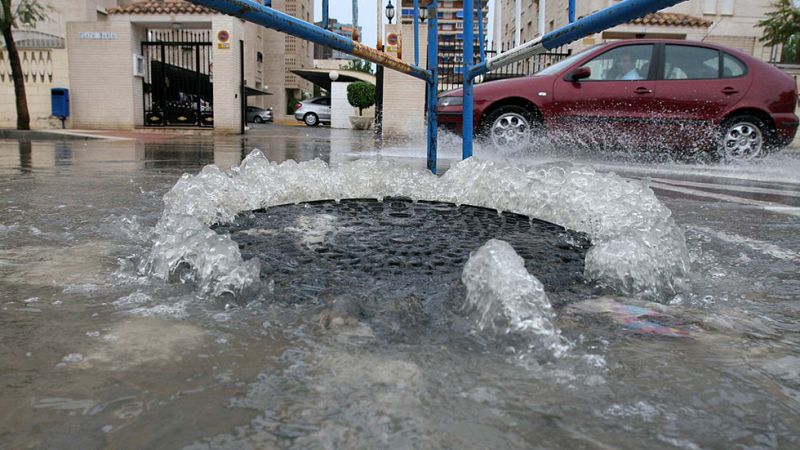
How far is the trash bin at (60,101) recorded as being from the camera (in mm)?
16922

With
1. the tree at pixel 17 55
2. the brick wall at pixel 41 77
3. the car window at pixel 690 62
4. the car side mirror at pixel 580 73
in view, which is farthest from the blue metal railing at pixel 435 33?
the brick wall at pixel 41 77

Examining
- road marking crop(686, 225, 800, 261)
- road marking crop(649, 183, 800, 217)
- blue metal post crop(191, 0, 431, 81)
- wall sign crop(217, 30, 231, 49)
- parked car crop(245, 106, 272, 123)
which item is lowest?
road marking crop(686, 225, 800, 261)

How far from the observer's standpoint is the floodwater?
38.9 inches

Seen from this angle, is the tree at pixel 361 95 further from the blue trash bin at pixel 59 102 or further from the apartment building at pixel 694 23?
the blue trash bin at pixel 59 102

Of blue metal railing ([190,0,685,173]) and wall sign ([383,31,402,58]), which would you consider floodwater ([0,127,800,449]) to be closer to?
blue metal railing ([190,0,685,173])

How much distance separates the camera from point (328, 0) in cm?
286

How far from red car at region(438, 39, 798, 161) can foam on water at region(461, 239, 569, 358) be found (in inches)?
232

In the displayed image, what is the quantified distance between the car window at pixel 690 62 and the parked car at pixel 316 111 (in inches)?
995

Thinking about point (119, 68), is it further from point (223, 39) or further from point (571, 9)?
point (571, 9)

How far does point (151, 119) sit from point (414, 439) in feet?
63.4

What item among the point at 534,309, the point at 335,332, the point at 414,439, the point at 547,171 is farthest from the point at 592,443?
the point at 547,171

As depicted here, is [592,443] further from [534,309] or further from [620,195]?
[620,195]

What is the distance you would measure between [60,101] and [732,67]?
55.6ft

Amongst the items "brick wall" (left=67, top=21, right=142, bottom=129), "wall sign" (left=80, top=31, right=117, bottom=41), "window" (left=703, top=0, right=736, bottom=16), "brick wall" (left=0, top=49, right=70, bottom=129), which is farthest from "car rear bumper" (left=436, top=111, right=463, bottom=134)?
"window" (left=703, top=0, right=736, bottom=16)
